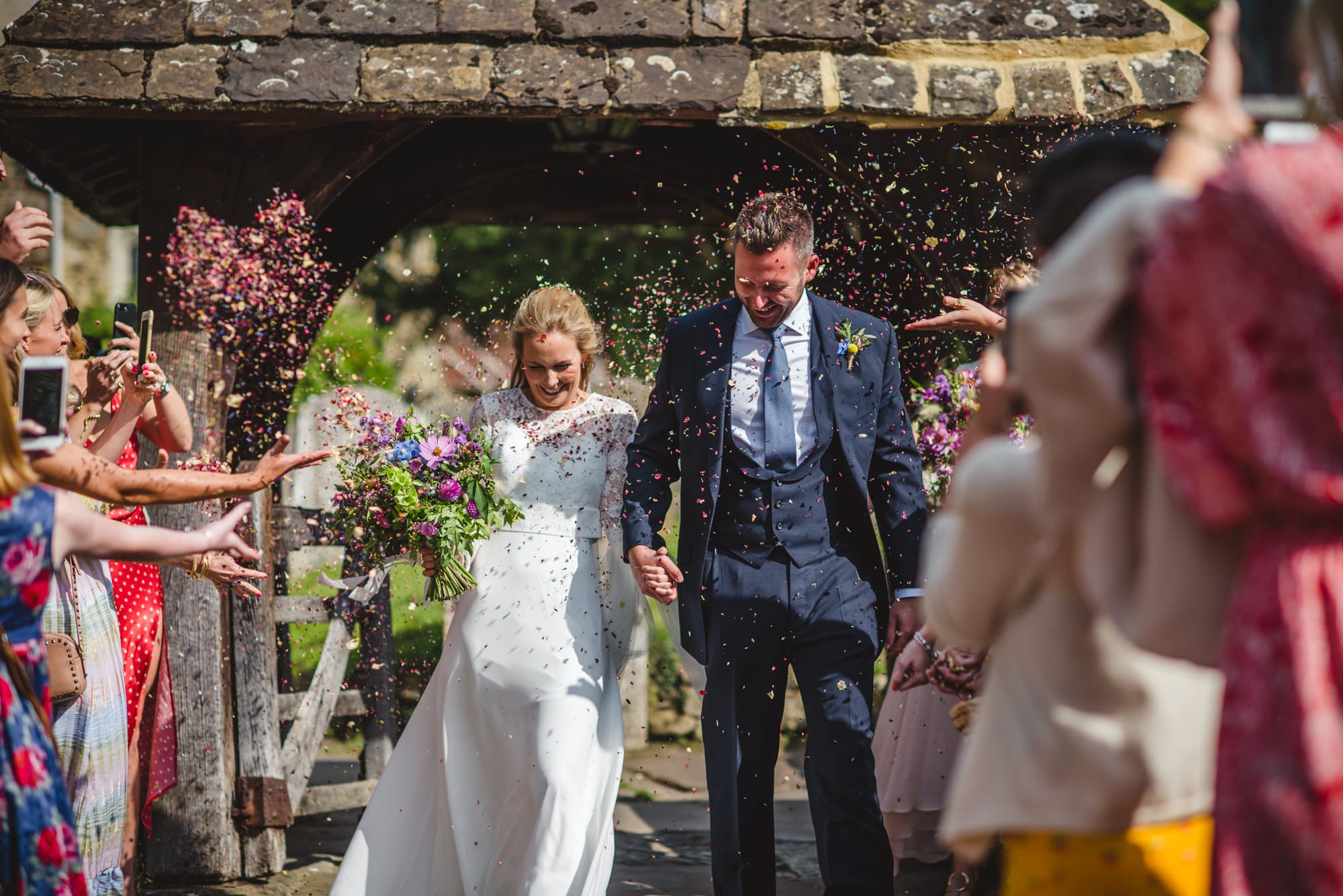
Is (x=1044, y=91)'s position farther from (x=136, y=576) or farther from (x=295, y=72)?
(x=136, y=576)

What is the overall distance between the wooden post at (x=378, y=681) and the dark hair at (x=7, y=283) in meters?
3.03

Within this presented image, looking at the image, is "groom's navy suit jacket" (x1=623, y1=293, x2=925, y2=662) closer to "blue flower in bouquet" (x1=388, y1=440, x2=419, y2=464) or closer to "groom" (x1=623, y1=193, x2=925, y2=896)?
"groom" (x1=623, y1=193, x2=925, y2=896)

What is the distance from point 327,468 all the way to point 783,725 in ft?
11.6

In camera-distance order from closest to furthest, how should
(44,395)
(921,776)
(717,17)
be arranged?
(44,395)
(717,17)
(921,776)

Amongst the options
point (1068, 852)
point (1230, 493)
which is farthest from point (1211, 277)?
point (1068, 852)

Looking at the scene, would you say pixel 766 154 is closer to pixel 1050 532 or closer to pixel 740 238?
pixel 740 238

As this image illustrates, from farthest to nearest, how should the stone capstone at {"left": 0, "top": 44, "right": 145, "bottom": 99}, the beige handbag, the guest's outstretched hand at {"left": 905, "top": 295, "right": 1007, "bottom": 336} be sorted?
1. the stone capstone at {"left": 0, "top": 44, "right": 145, "bottom": 99}
2. the guest's outstretched hand at {"left": 905, "top": 295, "right": 1007, "bottom": 336}
3. the beige handbag

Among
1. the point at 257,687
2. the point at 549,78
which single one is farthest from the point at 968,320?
the point at 257,687

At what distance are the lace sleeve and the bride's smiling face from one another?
0.22m

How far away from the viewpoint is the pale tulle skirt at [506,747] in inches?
174

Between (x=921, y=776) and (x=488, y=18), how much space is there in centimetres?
360

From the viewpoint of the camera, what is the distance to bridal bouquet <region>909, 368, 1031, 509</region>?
495 centimetres

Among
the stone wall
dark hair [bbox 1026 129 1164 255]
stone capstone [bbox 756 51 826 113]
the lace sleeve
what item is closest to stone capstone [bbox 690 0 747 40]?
the stone wall

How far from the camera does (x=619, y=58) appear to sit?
4938 mm
